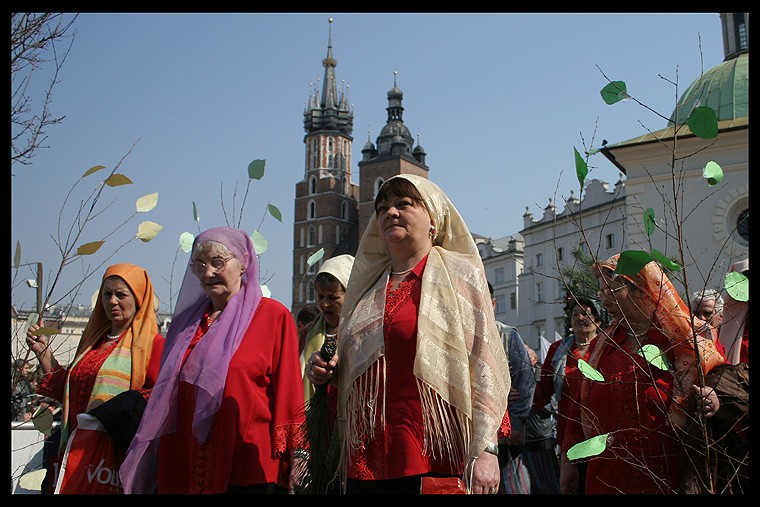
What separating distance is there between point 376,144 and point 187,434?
299 ft

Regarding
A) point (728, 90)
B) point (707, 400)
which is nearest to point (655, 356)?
point (707, 400)

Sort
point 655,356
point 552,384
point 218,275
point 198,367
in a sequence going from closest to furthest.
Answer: point 655,356 → point 198,367 → point 218,275 → point 552,384

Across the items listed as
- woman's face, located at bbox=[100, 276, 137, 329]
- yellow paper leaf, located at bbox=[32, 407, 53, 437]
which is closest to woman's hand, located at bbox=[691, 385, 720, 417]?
woman's face, located at bbox=[100, 276, 137, 329]

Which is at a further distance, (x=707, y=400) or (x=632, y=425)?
(x=632, y=425)

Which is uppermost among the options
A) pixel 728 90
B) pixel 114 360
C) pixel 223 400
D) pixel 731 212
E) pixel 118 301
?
pixel 728 90

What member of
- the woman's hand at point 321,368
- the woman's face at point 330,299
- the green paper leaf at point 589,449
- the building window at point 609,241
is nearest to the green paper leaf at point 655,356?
the green paper leaf at point 589,449

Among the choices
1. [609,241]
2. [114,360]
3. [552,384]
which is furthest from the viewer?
[609,241]

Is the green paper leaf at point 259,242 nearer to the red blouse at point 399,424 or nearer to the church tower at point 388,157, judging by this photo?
the red blouse at point 399,424

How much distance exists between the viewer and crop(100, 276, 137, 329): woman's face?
4.59 metres

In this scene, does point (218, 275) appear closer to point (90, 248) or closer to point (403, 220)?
point (90, 248)

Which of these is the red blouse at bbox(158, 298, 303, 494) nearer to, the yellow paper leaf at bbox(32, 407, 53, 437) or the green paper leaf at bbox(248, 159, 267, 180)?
the yellow paper leaf at bbox(32, 407, 53, 437)

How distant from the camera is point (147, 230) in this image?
15.2 feet

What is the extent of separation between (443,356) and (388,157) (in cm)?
8712

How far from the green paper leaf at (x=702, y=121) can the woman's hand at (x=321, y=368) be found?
1741 mm
